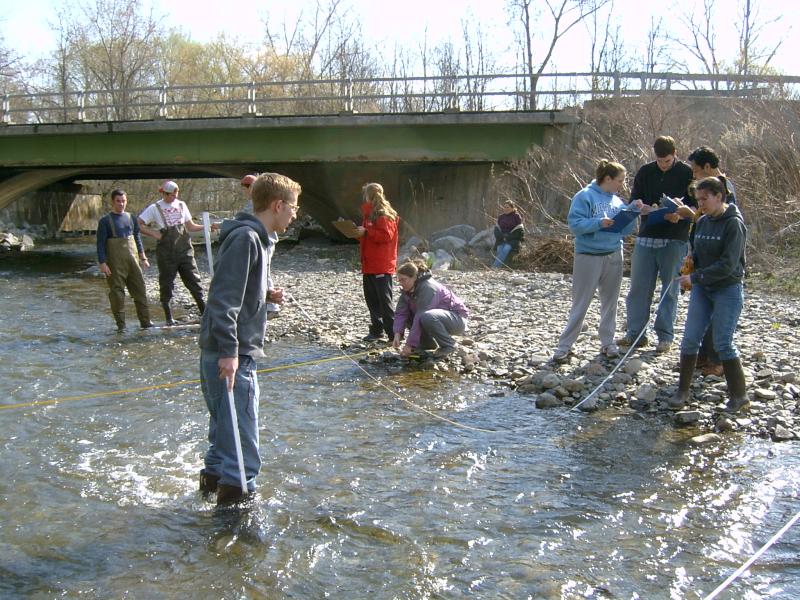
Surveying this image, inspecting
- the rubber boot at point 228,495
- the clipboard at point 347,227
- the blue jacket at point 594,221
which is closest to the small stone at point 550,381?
the blue jacket at point 594,221

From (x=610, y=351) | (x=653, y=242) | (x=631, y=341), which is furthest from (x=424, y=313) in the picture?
(x=653, y=242)

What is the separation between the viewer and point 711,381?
22.9 feet

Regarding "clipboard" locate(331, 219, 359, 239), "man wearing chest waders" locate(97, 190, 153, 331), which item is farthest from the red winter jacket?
"man wearing chest waders" locate(97, 190, 153, 331)

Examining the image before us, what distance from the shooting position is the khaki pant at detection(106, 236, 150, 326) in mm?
10586

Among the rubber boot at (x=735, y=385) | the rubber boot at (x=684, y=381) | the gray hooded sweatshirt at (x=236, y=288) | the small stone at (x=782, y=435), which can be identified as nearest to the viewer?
the gray hooded sweatshirt at (x=236, y=288)

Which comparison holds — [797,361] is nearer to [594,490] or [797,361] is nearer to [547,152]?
[594,490]

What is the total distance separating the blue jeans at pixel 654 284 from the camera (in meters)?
7.62

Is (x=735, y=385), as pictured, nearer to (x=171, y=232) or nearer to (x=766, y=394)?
(x=766, y=394)

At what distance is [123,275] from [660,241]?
7281 mm

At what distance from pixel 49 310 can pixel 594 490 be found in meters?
11.8

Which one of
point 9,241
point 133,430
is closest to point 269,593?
point 133,430

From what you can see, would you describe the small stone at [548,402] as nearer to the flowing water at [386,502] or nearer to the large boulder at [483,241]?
the flowing water at [386,502]

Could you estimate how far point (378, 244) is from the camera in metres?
8.93

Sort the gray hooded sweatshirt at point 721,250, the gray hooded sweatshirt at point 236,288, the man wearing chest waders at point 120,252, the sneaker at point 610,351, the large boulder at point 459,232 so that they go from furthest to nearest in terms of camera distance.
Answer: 1. the large boulder at point 459,232
2. the man wearing chest waders at point 120,252
3. the sneaker at point 610,351
4. the gray hooded sweatshirt at point 721,250
5. the gray hooded sweatshirt at point 236,288
